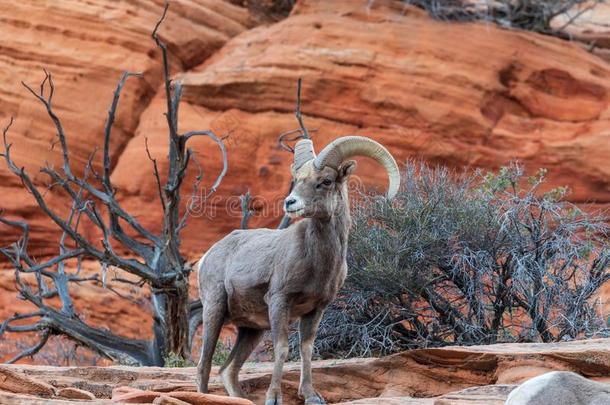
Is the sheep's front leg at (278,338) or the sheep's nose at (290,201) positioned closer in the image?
the sheep's nose at (290,201)

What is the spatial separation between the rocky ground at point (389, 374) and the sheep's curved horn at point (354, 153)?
4.90 feet

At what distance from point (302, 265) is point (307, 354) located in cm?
65

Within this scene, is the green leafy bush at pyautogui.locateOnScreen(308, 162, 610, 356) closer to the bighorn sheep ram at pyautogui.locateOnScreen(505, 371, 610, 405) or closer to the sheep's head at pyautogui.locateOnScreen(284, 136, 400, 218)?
the sheep's head at pyautogui.locateOnScreen(284, 136, 400, 218)

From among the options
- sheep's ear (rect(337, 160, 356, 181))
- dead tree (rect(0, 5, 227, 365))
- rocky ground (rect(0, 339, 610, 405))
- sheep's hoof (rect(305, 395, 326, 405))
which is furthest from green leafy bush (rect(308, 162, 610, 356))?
sheep's ear (rect(337, 160, 356, 181))

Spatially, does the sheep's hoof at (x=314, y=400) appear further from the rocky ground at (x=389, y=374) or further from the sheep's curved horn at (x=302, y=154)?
the sheep's curved horn at (x=302, y=154)

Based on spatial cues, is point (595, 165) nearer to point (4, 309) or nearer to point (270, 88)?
point (270, 88)

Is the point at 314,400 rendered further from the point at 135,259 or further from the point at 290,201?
the point at 135,259

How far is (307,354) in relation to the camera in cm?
696

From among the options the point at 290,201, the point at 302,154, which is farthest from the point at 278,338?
the point at 302,154

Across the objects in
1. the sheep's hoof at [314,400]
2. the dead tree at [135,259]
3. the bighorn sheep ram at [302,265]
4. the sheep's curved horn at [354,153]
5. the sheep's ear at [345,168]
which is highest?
the sheep's curved horn at [354,153]

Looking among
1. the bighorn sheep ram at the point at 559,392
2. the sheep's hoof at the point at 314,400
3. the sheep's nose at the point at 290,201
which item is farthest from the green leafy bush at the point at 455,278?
the bighorn sheep ram at the point at 559,392

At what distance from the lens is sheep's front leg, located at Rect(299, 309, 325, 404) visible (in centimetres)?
A: 683

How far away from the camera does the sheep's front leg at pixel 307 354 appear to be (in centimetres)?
683

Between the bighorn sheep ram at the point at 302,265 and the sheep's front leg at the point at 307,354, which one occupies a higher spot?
the bighorn sheep ram at the point at 302,265
